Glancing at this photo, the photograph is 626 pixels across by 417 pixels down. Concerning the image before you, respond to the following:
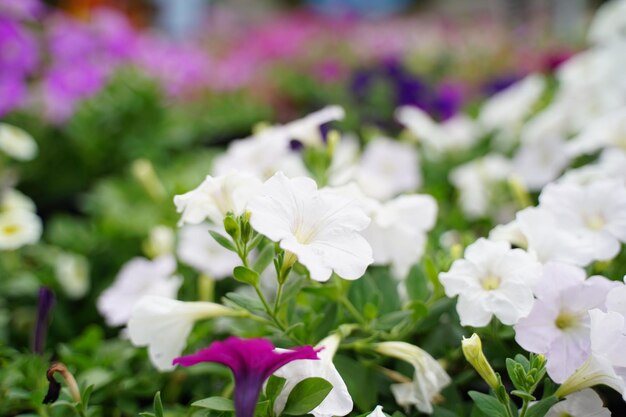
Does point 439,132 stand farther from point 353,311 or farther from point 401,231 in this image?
point 353,311

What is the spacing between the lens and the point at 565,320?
566 millimetres

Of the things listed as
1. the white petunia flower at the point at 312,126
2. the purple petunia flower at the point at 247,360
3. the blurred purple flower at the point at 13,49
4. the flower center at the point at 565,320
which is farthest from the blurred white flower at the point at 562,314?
the blurred purple flower at the point at 13,49

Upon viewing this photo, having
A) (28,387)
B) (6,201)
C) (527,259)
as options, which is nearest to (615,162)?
(527,259)

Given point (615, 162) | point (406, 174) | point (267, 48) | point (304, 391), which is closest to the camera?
point (304, 391)

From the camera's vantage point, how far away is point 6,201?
1067 millimetres

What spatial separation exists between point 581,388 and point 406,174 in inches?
28.7

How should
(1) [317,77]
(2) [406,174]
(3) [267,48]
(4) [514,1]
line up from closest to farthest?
(2) [406,174]
(1) [317,77]
(3) [267,48]
(4) [514,1]

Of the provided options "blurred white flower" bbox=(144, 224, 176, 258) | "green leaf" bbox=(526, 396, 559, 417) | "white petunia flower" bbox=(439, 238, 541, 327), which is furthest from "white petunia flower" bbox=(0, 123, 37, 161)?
"green leaf" bbox=(526, 396, 559, 417)

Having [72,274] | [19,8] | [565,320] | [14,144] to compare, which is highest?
[19,8]

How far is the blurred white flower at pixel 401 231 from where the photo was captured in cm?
70

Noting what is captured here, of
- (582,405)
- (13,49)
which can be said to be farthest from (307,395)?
(13,49)

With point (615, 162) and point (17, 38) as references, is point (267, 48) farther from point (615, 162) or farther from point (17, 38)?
point (615, 162)

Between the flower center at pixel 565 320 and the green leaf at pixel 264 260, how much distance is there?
0.27 m

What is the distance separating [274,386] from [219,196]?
0.61 ft
